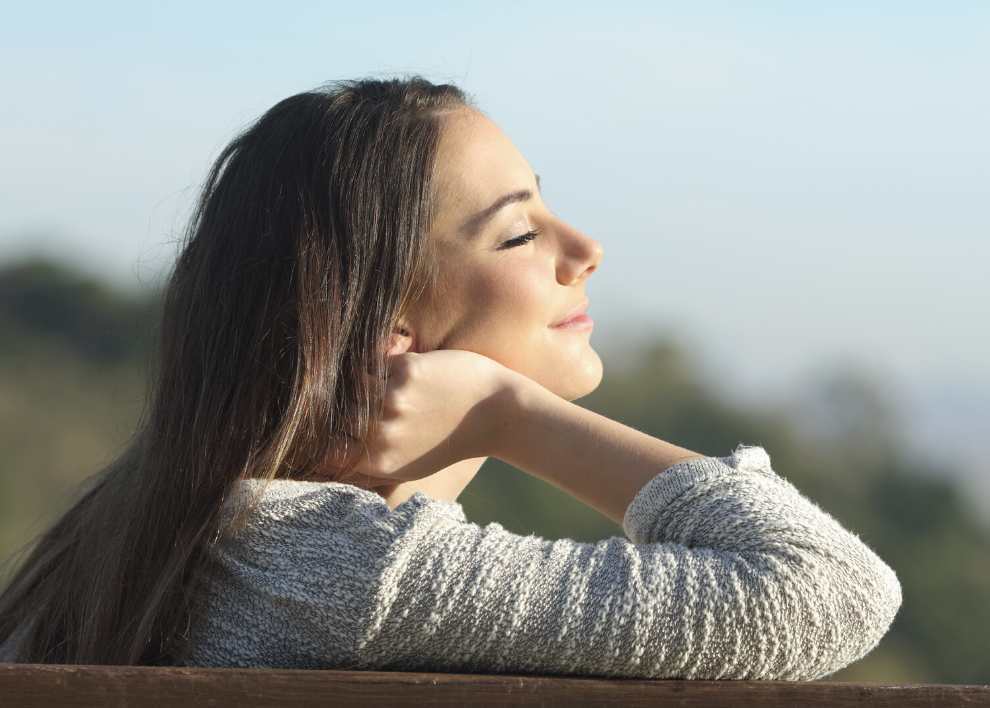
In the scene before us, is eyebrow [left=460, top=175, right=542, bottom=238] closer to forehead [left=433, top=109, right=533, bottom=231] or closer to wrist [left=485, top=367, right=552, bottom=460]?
forehead [left=433, top=109, right=533, bottom=231]

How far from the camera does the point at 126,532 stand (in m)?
2.20

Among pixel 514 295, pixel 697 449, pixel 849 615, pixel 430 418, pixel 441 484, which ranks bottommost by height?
pixel 697 449

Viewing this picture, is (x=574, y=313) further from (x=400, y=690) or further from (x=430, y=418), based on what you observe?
(x=400, y=690)

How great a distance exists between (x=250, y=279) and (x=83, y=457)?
16365 millimetres

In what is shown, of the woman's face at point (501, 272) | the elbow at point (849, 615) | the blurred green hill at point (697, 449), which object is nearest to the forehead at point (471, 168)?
the woman's face at point (501, 272)

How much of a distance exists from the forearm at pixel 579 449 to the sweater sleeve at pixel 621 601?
0.61 ft

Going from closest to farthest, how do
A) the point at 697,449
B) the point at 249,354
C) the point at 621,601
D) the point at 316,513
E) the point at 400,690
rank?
the point at 400,690 → the point at 621,601 → the point at 316,513 → the point at 249,354 → the point at 697,449

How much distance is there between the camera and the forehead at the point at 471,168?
8.16ft

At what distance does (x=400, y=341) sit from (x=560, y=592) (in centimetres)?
78

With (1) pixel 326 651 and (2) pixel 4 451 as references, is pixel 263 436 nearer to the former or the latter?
(1) pixel 326 651

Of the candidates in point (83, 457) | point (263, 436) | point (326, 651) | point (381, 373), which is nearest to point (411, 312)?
point (381, 373)

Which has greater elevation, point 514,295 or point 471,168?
point 471,168

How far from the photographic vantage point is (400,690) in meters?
1.63

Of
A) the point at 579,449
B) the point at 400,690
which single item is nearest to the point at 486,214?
the point at 579,449
